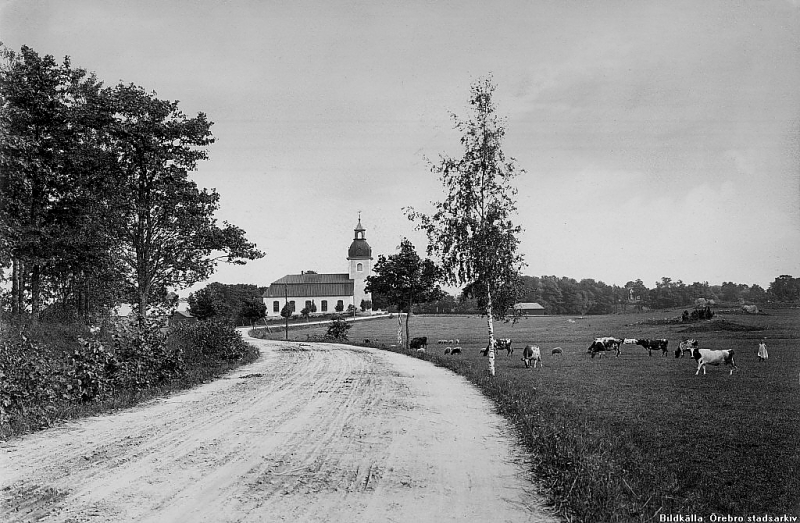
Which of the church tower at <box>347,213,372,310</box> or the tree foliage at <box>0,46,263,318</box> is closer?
the tree foliage at <box>0,46,263,318</box>

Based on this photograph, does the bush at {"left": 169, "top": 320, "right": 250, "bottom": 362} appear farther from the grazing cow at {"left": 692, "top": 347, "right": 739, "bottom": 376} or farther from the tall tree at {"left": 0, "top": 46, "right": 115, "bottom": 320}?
the grazing cow at {"left": 692, "top": 347, "right": 739, "bottom": 376}

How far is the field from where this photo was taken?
20.1 ft

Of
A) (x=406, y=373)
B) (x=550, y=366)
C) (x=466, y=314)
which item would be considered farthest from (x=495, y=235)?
(x=466, y=314)

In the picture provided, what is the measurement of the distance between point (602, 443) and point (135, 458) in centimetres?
648

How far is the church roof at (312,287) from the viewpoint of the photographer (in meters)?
103

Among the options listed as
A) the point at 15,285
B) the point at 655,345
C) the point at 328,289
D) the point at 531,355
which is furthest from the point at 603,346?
the point at 328,289

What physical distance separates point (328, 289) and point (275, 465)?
96677 mm

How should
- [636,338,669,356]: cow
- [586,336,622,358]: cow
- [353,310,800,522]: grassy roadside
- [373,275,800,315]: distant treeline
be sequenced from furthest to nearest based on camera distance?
[586,336,622,358]: cow, [636,338,669,356]: cow, [373,275,800,315]: distant treeline, [353,310,800,522]: grassy roadside

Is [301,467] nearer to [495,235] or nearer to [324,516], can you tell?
[324,516]

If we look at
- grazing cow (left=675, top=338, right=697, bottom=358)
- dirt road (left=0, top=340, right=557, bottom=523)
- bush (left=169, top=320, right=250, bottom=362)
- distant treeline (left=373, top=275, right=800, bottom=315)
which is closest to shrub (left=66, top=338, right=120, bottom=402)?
dirt road (left=0, top=340, right=557, bottom=523)

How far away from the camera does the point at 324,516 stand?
5469 mm

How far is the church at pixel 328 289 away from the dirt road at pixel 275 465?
293 feet

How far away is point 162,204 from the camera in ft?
77.5

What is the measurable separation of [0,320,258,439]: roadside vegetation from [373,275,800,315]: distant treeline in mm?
10162
